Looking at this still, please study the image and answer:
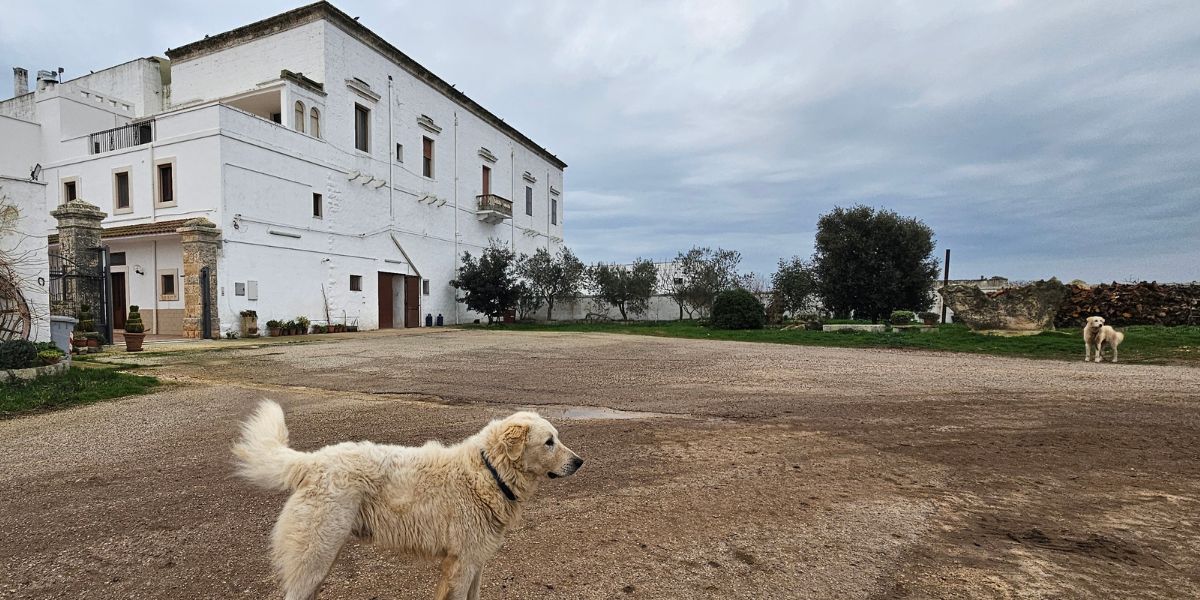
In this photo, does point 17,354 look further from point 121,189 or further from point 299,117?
point 299,117

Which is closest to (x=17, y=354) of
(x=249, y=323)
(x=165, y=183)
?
(x=249, y=323)

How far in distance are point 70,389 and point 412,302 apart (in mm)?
20826

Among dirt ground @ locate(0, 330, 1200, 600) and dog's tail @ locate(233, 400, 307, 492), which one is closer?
dog's tail @ locate(233, 400, 307, 492)

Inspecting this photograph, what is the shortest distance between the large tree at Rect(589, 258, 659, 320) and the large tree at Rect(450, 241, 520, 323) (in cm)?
577

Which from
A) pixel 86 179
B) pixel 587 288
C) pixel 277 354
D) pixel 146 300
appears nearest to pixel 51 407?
pixel 277 354

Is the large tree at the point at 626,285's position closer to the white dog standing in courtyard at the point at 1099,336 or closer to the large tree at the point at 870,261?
the large tree at the point at 870,261

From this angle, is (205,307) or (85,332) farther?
(205,307)

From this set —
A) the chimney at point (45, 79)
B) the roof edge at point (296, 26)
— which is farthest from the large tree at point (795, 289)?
the chimney at point (45, 79)

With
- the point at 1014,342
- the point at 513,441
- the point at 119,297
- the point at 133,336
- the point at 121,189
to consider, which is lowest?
the point at 1014,342

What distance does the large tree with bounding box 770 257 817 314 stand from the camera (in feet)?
92.3

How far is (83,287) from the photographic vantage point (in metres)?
13.7

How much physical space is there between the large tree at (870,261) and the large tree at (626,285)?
403 inches

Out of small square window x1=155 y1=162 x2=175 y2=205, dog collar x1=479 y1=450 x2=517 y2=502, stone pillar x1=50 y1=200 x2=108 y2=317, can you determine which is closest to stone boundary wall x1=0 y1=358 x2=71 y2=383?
stone pillar x1=50 y1=200 x2=108 y2=317

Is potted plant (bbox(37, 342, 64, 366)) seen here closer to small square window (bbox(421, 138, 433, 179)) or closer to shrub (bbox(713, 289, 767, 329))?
shrub (bbox(713, 289, 767, 329))
